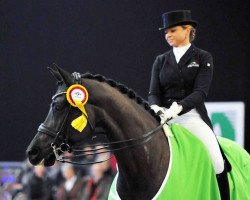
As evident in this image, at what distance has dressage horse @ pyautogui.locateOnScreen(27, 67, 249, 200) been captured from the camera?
282cm

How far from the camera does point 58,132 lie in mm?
2803

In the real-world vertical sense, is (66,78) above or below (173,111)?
above

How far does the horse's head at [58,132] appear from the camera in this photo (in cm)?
280

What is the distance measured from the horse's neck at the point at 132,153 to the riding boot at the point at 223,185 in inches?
19.5

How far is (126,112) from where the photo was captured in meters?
2.97

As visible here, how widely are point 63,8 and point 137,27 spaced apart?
4.03 ft

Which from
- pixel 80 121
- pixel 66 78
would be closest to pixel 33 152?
pixel 80 121

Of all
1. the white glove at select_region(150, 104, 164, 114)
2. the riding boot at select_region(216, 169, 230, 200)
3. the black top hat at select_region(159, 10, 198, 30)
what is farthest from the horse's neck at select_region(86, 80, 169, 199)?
the black top hat at select_region(159, 10, 198, 30)

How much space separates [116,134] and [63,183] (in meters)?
3.61

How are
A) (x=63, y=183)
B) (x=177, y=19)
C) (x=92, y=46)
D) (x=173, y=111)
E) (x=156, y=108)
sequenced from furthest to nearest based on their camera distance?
(x=92, y=46), (x=63, y=183), (x=177, y=19), (x=156, y=108), (x=173, y=111)

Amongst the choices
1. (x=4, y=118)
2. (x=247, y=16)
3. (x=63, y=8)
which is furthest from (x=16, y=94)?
(x=247, y=16)

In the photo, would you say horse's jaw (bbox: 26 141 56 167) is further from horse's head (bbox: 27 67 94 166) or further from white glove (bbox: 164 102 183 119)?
white glove (bbox: 164 102 183 119)

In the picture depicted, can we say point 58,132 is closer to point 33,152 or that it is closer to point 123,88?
point 33,152

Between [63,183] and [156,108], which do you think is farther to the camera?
[63,183]
